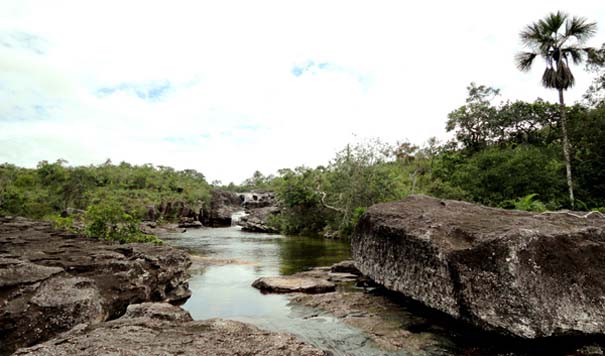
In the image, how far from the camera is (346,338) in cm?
653

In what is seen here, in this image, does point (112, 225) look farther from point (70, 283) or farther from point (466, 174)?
point (466, 174)

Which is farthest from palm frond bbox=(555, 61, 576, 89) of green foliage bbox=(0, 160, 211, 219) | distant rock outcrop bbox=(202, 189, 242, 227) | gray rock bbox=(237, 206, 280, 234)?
distant rock outcrop bbox=(202, 189, 242, 227)

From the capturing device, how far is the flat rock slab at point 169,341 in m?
3.54

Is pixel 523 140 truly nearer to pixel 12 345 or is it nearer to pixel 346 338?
pixel 346 338

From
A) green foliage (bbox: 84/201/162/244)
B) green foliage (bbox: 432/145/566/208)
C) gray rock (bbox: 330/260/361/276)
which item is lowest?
gray rock (bbox: 330/260/361/276)

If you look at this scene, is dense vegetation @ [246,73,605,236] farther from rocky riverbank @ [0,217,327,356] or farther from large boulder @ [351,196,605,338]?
rocky riverbank @ [0,217,327,356]

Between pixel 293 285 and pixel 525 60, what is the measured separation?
20967 mm

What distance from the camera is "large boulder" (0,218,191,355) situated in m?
5.09

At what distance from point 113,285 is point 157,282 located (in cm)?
169

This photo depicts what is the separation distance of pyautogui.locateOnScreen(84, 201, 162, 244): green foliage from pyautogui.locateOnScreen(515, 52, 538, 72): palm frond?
2256 centimetres

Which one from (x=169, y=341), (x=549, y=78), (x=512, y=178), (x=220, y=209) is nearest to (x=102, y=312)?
(x=169, y=341)

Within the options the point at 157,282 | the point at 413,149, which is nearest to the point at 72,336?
the point at 157,282

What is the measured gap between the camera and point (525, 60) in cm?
2248

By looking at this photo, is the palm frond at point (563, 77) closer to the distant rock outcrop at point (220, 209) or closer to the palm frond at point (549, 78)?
the palm frond at point (549, 78)
